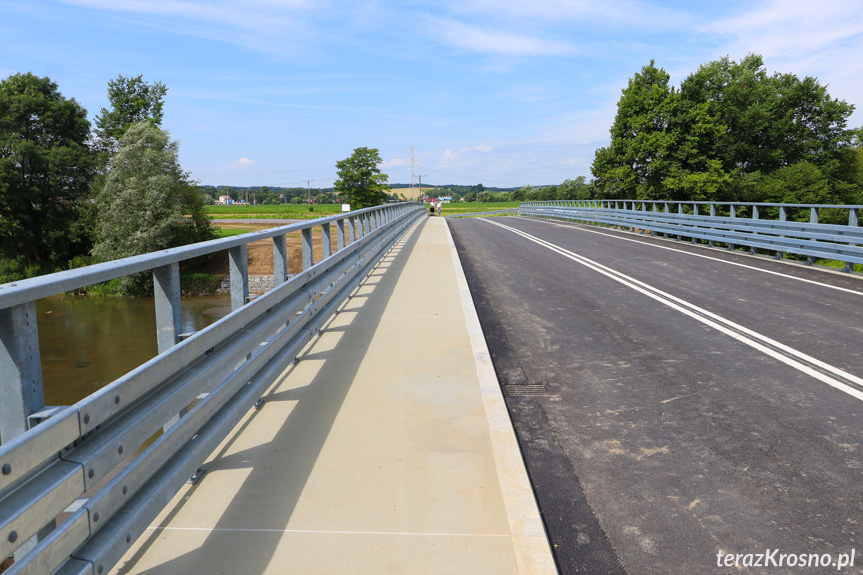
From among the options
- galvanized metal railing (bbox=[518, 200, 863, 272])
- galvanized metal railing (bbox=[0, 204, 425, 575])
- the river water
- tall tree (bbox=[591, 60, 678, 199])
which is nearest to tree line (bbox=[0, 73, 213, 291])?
the river water

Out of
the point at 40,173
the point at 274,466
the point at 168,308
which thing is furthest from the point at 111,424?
the point at 40,173

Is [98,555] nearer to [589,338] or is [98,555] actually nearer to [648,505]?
[648,505]

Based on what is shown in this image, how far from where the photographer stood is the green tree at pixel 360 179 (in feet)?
388

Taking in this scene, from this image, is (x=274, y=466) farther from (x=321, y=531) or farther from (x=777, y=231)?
(x=777, y=231)

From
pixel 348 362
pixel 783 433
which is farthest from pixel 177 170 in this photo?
pixel 783 433

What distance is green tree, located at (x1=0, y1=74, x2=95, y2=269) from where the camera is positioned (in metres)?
46.6

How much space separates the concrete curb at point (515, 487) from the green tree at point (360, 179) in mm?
113998

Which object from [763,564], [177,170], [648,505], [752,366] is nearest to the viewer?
[763,564]

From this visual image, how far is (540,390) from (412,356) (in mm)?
1437

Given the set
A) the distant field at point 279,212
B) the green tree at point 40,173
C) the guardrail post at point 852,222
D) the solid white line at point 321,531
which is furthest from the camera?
the distant field at point 279,212

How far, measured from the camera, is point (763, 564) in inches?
119

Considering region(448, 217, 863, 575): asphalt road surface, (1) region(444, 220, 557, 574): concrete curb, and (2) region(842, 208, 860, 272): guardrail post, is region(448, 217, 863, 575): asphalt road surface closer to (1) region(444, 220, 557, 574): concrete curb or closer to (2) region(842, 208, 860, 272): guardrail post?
(1) region(444, 220, 557, 574): concrete curb

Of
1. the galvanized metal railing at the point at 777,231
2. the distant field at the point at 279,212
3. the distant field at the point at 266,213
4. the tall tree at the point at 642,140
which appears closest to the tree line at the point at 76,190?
the distant field at the point at 266,213

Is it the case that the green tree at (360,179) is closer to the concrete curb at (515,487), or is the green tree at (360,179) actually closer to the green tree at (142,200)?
the green tree at (142,200)
